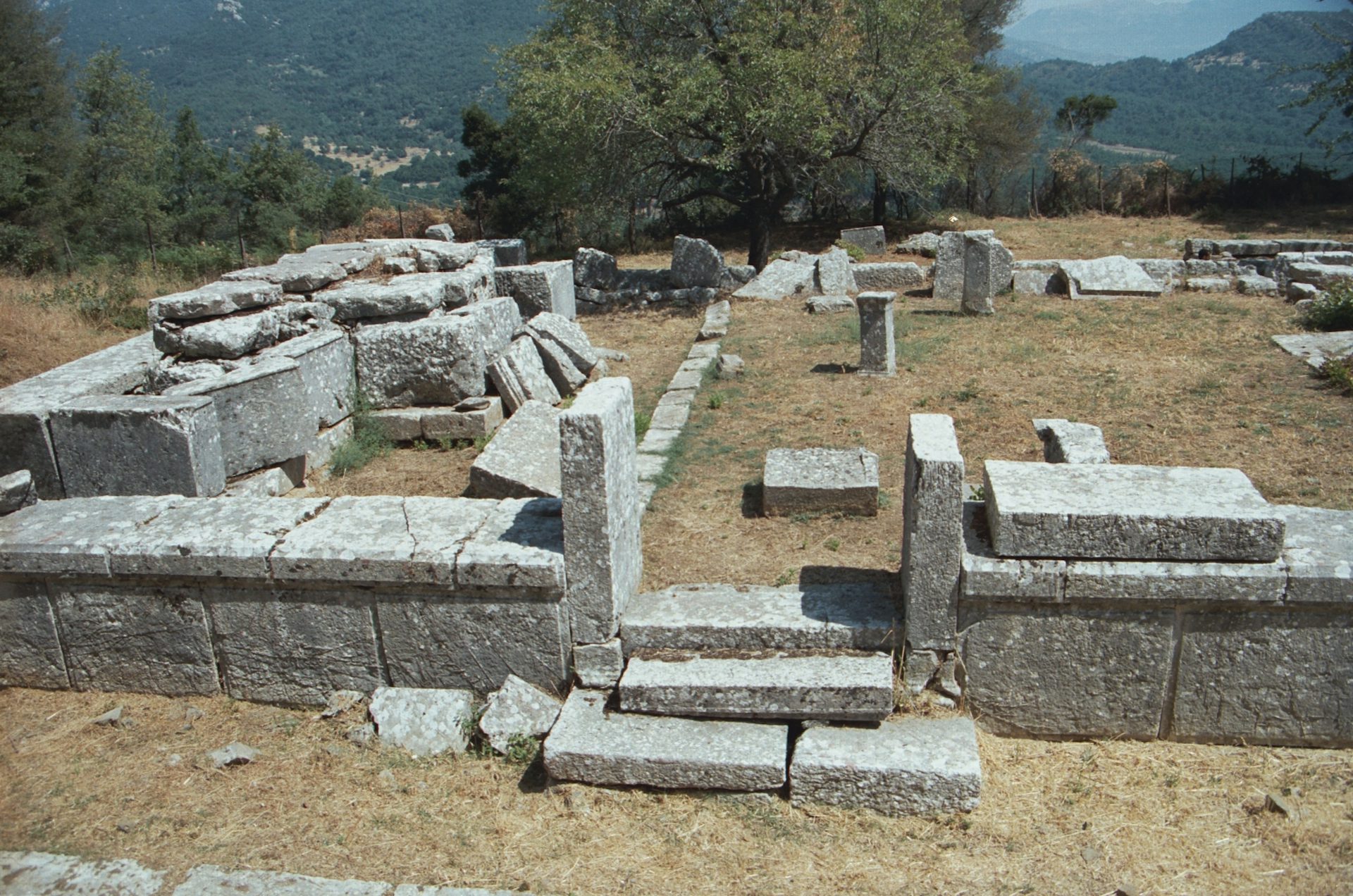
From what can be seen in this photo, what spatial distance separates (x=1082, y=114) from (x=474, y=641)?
35.5m

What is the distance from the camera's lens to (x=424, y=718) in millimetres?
4867

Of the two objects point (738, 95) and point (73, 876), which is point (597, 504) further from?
point (738, 95)

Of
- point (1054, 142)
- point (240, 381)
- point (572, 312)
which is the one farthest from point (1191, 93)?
point (240, 381)

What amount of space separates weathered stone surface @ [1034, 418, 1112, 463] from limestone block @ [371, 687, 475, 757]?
4.44 m

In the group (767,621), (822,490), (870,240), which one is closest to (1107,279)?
(870,240)

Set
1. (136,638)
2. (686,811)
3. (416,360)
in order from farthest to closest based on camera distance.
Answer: (416,360)
(136,638)
(686,811)

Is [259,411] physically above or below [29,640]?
above

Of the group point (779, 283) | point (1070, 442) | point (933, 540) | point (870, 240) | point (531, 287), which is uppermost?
point (531, 287)

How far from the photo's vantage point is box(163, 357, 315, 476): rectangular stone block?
7066 mm

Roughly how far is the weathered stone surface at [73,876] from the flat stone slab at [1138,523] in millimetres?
3913

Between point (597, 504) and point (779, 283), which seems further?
point (779, 283)

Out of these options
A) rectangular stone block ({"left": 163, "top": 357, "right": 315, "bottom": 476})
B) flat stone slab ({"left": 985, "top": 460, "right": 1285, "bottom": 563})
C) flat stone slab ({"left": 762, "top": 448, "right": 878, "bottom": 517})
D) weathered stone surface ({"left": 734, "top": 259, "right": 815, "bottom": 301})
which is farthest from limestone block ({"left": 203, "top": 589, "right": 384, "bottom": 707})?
weathered stone surface ({"left": 734, "top": 259, "right": 815, "bottom": 301})

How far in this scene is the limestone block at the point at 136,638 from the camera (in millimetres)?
5129

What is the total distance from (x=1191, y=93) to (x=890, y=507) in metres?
101
